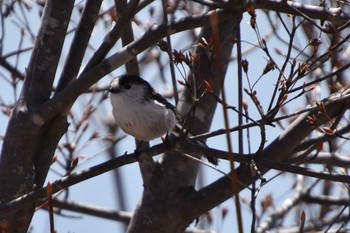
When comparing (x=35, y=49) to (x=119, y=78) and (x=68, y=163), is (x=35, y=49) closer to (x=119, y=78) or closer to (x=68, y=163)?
(x=119, y=78)

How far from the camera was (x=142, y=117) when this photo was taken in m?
4.41

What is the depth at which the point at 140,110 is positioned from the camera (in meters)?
4.45

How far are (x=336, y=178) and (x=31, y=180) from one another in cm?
158

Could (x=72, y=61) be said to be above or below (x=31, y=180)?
above

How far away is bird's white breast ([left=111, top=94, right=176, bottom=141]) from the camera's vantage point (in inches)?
172

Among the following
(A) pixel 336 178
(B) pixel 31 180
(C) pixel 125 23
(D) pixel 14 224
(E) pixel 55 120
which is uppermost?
(C) pixel 125 23

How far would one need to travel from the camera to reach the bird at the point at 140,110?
437 cm

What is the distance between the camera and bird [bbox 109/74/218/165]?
437cm

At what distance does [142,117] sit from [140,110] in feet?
0.21

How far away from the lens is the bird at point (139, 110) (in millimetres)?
4371

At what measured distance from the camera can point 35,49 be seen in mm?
3783

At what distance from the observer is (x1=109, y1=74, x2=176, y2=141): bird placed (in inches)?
172

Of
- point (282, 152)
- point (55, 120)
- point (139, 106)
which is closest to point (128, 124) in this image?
point (139, 106)

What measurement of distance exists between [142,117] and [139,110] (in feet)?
0.21
